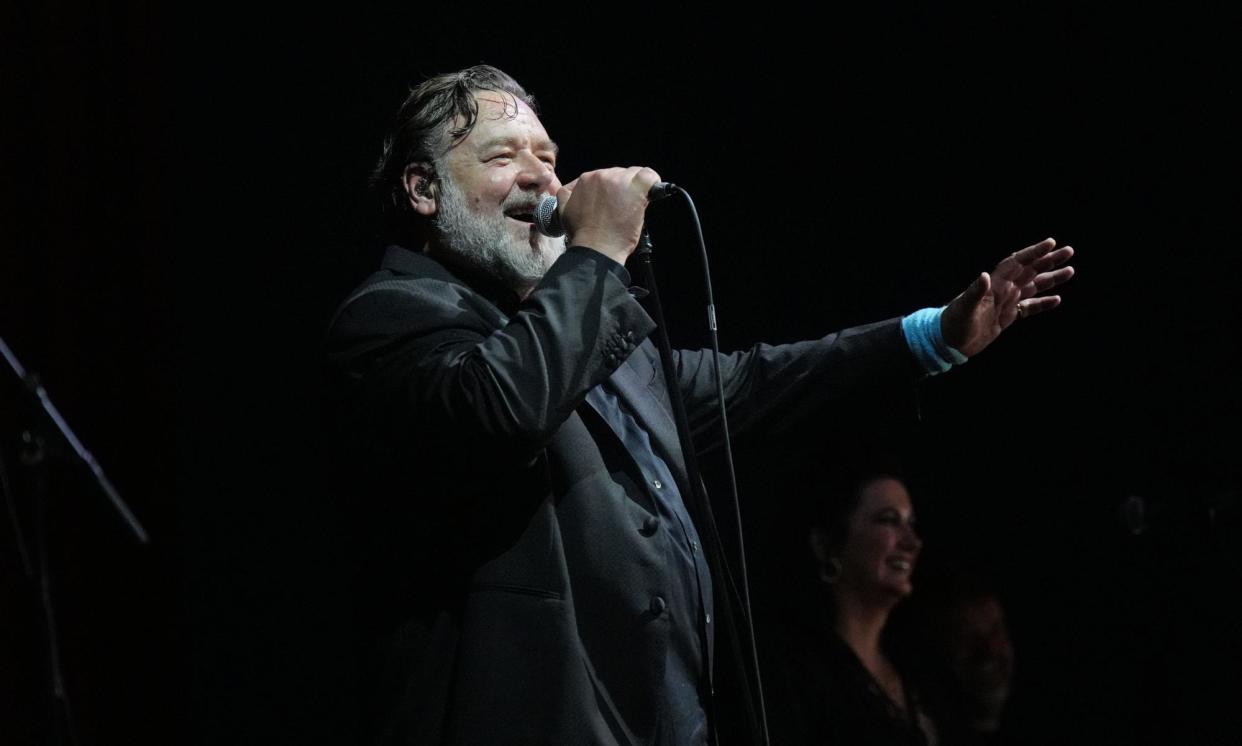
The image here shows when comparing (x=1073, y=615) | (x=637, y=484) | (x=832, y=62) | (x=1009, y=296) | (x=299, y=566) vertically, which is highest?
(x=832, y=62)

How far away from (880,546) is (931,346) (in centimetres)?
91

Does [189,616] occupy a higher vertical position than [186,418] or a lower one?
lower

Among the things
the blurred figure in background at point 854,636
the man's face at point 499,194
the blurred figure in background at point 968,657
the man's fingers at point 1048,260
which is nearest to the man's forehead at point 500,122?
the man's face at point 499,194

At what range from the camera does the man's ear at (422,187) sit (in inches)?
82.3

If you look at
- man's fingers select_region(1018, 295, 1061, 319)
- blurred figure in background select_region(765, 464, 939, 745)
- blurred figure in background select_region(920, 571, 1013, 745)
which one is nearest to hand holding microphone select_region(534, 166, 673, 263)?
man's fingers select_region(1018, 295, 1061, 319)

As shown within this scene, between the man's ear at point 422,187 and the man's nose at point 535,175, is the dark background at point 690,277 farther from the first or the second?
the man's nose at point 535,175

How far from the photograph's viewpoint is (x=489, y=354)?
161cm

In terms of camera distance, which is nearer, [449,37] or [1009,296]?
[1009,296]

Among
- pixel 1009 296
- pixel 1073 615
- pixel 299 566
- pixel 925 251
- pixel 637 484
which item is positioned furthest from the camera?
pixel 1073 615

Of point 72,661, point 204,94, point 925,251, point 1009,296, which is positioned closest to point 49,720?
point 72,661

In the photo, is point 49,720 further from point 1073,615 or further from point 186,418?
point 1073,615

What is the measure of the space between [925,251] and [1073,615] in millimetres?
932

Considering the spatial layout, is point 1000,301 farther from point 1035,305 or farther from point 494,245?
point 494,245

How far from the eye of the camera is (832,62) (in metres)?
3.06
